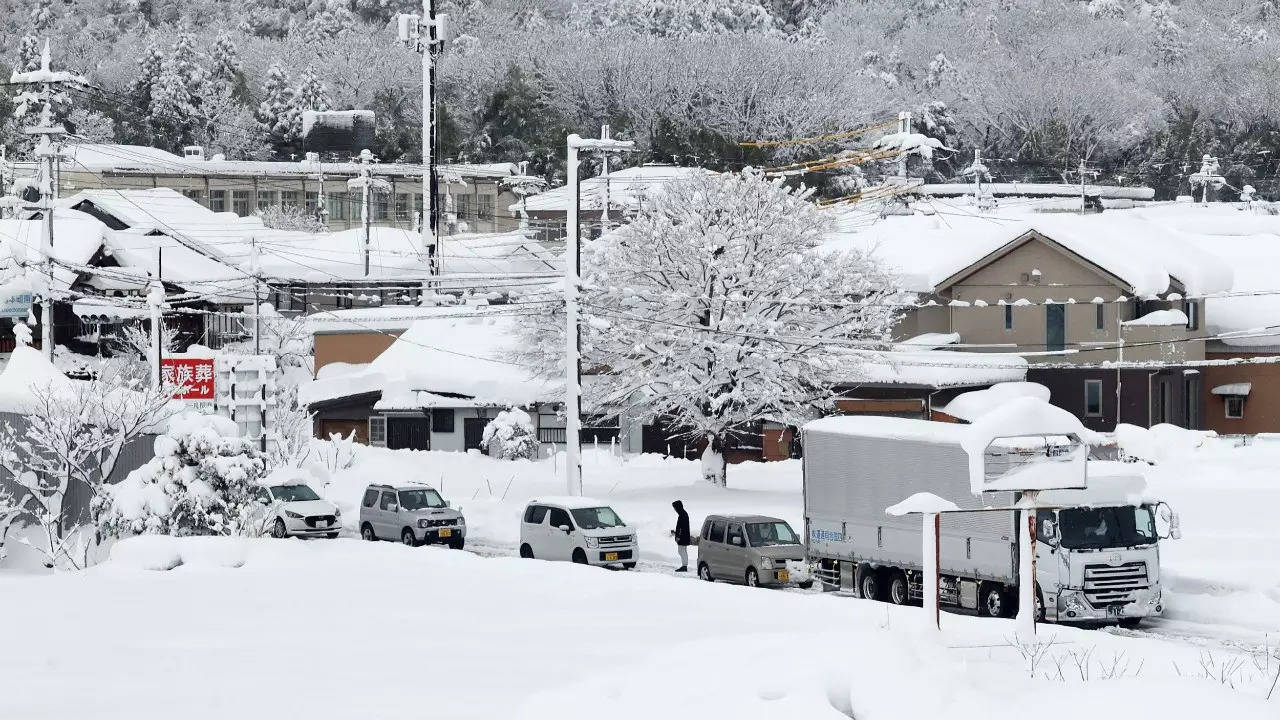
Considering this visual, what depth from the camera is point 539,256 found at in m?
88.9

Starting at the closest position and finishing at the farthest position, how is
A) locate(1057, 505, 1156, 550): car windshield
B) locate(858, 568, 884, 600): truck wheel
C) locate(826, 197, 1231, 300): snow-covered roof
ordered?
locate(1057, 505, 1156, 550): car windshield, locate(858, 568, 884, 600): truck wheel, locate(826, 197, 1231, 300): snow-covered roof

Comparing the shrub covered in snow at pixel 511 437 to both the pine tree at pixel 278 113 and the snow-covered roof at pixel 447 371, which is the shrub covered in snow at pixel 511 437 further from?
the pine tree at pixel 278 113

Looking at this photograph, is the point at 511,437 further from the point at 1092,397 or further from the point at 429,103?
the point at 1092,397

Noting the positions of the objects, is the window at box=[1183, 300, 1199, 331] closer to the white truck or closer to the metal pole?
the metal pole

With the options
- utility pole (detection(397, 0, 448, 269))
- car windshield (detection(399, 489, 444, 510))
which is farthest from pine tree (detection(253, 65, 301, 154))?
car windshield (detection(399, 489, 444, 510))

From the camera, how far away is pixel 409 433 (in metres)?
65.6

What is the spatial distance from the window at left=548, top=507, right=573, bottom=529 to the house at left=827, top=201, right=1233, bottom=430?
85.2ft

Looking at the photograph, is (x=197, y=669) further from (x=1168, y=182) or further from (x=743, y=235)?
(x=1168, y=182)

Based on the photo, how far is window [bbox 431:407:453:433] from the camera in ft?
212

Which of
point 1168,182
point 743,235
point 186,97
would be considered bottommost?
point 743,235

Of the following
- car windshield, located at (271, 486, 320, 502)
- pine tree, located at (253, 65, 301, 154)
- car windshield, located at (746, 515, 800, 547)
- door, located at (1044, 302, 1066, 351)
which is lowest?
car windshield, located at (746, 515, 800, 547)

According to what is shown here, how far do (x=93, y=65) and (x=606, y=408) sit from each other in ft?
492

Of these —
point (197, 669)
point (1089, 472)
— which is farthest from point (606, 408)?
point (197, 669)

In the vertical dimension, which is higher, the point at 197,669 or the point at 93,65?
the point at 93,65
